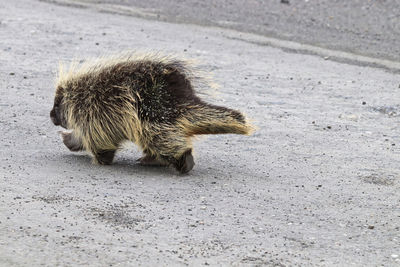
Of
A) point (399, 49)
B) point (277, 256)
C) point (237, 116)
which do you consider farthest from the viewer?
point (399, 49)

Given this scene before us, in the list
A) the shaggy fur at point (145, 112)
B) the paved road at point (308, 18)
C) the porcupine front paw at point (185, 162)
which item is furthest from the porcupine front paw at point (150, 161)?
the paved road at point (308, 18)

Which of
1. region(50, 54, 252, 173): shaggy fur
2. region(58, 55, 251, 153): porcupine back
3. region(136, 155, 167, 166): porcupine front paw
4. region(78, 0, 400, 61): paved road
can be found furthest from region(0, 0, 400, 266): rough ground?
region(78, 0, 400, 61): paved road

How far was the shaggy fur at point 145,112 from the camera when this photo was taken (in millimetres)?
6414

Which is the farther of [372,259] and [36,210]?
[36,210]

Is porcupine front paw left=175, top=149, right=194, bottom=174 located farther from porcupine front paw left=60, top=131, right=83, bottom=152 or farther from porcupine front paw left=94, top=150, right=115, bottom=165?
porcupine front paw left=60, top=131, right=83, bottom=152

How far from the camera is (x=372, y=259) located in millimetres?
4887

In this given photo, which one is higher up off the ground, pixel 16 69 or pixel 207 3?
pixel 207 3

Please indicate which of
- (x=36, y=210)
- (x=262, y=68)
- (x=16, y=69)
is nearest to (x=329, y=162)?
(x=36, y=210)

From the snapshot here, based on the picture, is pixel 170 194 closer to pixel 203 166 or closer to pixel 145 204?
pixel 145 204

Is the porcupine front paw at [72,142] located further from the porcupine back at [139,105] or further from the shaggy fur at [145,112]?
the porcupine back at [139,105]

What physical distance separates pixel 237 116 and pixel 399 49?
711cm

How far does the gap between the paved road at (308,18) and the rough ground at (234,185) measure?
2290mm

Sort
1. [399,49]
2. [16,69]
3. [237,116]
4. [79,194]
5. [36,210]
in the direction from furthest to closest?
[399,49] → [16,69] → [237,116] → [79,194] → [36,210]

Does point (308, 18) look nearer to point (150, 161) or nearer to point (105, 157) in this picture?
point (150, 161)
